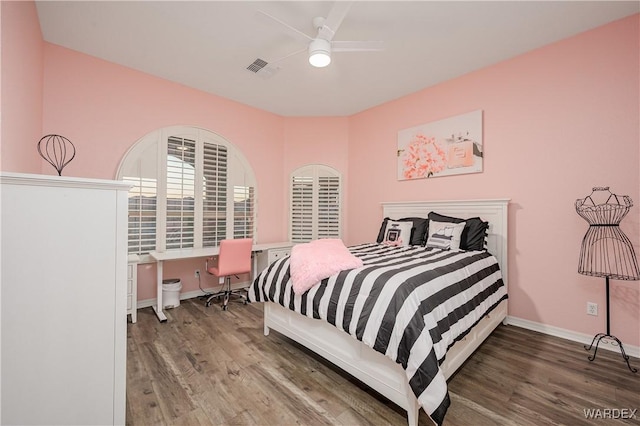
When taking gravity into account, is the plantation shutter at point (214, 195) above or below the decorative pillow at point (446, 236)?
above

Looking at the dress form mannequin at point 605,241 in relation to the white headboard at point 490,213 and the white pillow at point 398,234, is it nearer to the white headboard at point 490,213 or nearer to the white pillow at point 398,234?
the white headboard at point 490,213

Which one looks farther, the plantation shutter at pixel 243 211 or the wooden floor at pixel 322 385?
the plantation shutter at pixel 243 211

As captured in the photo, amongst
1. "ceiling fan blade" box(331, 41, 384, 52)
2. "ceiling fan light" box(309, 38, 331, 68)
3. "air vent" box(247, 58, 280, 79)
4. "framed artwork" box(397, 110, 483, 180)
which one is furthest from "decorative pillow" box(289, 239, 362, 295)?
"air vent" box(247, 58, 280, 79)

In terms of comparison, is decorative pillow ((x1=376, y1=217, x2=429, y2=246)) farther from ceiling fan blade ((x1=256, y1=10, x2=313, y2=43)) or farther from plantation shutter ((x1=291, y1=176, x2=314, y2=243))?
ceiling fan blade ((x1=256, y1=10, x2=313, y2=43))

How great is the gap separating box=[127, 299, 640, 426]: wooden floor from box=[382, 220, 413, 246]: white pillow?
127cm

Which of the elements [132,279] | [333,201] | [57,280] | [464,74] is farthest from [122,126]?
[464,74]

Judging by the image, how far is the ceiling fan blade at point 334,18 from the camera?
6.48ft

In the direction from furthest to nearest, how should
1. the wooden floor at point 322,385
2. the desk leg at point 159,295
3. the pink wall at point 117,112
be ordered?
the desk leg at point 159,295 < the pink wall at point 117,112 < the wooden floor at point 322,385

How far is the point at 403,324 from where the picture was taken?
154 cm

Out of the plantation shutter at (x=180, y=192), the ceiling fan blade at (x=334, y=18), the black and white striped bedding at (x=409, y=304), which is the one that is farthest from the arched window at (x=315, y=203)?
the ceiling fan blade at (x=334, y=18)

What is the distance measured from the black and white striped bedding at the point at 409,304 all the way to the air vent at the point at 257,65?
2352 millimetres

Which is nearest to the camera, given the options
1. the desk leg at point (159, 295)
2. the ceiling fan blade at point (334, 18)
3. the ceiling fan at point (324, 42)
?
the ceiling fan blade at point (334, 18)

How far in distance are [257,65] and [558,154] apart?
3.37 metres

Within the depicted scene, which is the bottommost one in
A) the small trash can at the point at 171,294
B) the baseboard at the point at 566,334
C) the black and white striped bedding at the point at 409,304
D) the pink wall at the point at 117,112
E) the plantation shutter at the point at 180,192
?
the baseboard at the point at 566,334
